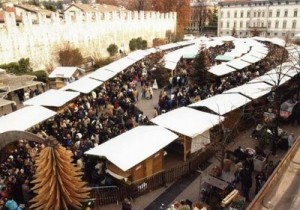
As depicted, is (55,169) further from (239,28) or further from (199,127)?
(239,28)

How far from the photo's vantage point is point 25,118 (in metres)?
12.8

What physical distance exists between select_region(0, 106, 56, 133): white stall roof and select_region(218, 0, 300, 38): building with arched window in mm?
53836

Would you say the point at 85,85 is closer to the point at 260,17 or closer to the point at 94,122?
the point at 94,122

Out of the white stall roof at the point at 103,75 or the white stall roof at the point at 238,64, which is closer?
the white stall roof at the point at 103,75

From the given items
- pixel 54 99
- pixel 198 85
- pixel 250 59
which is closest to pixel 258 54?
pixel 250 59

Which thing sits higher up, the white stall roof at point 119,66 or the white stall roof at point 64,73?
the white stall roof at point 119,66

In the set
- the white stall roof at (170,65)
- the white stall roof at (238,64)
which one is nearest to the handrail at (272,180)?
the white stall roof at (238,64)

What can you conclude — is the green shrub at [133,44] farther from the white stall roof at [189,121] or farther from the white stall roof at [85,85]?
the white stall roof at [189,121]

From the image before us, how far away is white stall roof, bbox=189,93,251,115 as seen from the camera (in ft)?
43.9

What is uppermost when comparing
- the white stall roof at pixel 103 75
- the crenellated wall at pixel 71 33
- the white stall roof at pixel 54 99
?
the crenellated wall at pixel 71 33

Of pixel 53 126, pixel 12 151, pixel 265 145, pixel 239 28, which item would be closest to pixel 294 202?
pixel 265 145

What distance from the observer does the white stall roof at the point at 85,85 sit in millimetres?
Answer: 17016

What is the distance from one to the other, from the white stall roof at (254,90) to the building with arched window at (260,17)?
4552 centimetres

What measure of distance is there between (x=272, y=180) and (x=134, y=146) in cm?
497
